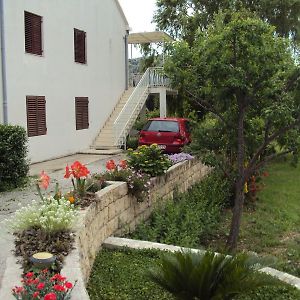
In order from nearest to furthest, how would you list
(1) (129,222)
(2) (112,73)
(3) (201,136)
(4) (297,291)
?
(4) (297,291) < (1) (129,222) < (3) (201,136) < (2) (112,73)

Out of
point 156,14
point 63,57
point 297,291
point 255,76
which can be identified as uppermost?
point 156,14

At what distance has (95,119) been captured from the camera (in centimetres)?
1906

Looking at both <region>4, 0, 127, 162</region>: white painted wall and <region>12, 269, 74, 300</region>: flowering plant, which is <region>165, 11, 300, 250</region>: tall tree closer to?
<region>12, 269, 74, 300</region>: flowering plant

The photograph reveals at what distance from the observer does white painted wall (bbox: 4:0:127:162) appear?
44.7ft

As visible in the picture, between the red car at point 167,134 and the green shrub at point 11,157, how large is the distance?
597 centimetres

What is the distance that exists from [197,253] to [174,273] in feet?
1.13

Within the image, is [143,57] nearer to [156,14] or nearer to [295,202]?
[156,14]

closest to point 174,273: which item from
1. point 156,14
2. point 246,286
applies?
point 246,286

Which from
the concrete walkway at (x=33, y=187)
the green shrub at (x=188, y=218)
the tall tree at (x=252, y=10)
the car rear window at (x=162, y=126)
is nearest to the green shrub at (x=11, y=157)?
the concrete walkway at (x=33, y=187)

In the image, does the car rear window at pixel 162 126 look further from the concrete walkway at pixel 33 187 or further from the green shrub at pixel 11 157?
the green shrub at pixel 11 157

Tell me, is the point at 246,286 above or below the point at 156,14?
below

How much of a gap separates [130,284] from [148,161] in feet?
13.6

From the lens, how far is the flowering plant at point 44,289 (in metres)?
3.13

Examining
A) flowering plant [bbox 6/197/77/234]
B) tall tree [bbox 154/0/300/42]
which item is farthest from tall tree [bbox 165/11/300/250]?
tall tree [bbox 154/0/300/42]
